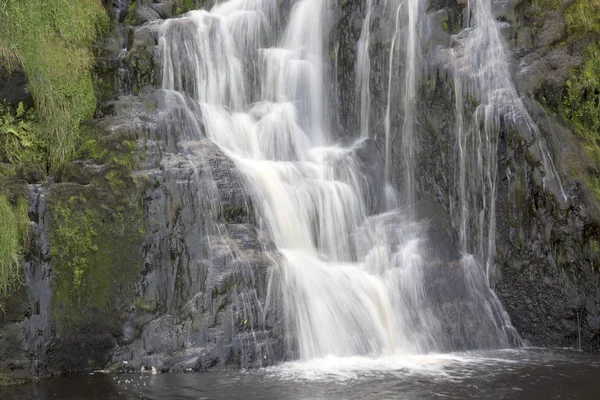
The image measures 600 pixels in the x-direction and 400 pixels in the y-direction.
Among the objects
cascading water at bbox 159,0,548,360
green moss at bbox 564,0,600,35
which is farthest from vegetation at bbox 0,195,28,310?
green moss at bbox 564,0,600,35

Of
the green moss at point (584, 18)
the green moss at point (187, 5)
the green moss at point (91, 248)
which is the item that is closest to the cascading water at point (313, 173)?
the green moss at point (187, 5)

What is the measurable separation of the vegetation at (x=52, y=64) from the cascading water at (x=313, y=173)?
1645 millimetres

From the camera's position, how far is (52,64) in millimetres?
10703

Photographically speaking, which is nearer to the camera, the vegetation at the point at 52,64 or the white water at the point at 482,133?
the vegetation at the point at 52,64

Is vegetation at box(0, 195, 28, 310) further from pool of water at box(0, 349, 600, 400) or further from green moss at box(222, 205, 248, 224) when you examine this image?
green moss at box(222, 205, 248, 224)

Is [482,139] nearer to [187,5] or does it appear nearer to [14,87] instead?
[187,5]

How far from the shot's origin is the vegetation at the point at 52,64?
1017 centimetres

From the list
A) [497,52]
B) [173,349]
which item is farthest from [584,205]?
[173,349]

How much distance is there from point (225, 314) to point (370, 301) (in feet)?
7.53

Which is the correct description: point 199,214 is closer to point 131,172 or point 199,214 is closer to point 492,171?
point 131,172

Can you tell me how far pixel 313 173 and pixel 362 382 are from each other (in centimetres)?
468

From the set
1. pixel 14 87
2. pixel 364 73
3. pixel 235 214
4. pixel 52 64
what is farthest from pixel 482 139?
pixel 14 87

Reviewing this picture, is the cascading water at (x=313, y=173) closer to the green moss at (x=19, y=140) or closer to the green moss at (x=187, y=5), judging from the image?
the green moss at (x=187, y=5)

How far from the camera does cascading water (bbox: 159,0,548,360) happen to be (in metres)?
9.73
